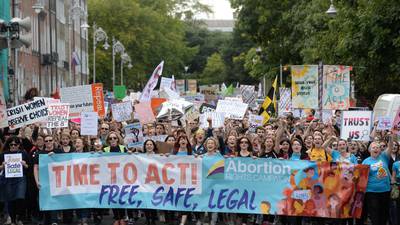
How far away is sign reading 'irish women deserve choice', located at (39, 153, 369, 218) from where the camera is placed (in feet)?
52.0

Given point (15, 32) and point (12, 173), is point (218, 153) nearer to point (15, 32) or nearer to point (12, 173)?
point (12, 173)

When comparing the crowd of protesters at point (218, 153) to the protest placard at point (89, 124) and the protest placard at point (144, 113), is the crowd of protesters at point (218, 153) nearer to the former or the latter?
the protest placard at point (89, 124)

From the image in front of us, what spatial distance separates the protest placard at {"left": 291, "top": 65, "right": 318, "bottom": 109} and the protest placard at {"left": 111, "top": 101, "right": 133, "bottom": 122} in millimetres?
4140

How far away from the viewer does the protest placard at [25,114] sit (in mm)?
19438

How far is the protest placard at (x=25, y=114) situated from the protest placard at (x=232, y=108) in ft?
19.0

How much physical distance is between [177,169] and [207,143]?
0.63m

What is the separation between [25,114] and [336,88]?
6.75 metres

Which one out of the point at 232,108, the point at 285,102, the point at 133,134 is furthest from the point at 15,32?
the point at 285,102

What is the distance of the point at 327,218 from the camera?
1698 cm

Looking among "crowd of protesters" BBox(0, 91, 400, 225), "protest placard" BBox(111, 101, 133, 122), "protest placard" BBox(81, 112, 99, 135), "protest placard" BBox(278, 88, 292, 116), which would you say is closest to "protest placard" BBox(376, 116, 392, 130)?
"crowd of protesters" BBox(0, 91, 400, 225)

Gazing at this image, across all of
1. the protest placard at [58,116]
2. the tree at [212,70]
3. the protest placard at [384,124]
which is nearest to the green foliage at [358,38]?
the protest placard at [384,124]

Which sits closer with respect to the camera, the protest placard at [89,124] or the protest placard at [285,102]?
the protest placard at [89,124]

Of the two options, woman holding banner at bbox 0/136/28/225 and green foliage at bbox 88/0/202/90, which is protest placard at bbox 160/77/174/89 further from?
green foliage at bbox 88/0/202/90

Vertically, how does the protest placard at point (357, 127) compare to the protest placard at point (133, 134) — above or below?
above
